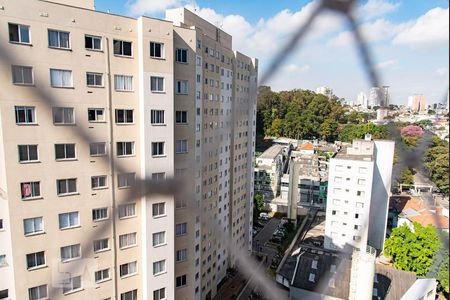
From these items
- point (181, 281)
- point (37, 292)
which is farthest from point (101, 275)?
point (181, 281)

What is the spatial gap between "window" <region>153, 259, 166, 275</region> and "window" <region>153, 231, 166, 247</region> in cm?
21

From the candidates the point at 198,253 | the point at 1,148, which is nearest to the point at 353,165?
the point at 198,253

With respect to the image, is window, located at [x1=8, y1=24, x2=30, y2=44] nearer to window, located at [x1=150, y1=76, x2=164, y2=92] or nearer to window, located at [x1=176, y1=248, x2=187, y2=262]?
window, located at [x1=150, y1=76, x2=164, y2=92]

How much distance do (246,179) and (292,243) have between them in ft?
7.93

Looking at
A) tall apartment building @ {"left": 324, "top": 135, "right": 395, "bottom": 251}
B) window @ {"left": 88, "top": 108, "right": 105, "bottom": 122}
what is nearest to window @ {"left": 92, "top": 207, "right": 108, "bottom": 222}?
window @ {"left": 88, "top": 108, "right": 105, "bottom": 122}

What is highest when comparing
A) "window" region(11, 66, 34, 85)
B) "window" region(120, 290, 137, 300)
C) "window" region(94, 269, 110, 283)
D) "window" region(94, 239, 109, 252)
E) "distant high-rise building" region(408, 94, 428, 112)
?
"window" region(11, 66, 34, 85)

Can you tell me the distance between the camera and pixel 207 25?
183 inches

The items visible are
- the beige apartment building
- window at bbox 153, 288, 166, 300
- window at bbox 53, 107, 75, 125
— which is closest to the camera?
the beige apartment building

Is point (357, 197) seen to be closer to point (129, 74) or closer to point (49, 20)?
point (129, 74)

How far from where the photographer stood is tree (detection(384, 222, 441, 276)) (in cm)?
568

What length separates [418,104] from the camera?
49 cm

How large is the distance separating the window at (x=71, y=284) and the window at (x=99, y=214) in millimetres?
580

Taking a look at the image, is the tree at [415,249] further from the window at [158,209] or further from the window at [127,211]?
the window at [127,211]

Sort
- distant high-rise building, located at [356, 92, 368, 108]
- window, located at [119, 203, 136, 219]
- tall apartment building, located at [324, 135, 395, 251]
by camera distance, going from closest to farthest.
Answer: distant high-rise building, located at [356, 92, 368, 108]
window, located at [119, 203, 136, 219]
tall apartment building, located at [324, 135, 395, 251]
